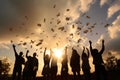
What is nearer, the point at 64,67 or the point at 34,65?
the point at 34,65

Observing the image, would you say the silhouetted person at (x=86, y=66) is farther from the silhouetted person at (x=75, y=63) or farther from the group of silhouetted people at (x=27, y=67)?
the group of silhouetted people at (x=27, y=67)

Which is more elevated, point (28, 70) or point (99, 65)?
point (28, 70)

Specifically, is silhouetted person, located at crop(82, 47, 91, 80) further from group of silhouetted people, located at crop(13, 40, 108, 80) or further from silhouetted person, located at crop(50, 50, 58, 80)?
silhouetted person, located at crop(50, 50, 58, 80)

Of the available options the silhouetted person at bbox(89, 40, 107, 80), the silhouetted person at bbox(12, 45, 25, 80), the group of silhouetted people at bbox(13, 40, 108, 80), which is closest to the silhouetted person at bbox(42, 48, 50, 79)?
the group of silhouetted people at bbox(13, 40, 108, 80)

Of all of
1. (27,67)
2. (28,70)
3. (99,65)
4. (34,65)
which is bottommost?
(99,65)

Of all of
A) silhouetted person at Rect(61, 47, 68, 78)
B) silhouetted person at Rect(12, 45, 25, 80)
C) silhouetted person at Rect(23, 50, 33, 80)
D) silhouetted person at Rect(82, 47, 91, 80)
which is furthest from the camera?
silhouetted person at Rect(61, 47, 68, 78)

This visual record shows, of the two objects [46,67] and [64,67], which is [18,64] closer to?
[46,67]

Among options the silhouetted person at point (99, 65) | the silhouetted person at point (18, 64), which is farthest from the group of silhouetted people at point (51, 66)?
the silhouetted person at point (99, 65)

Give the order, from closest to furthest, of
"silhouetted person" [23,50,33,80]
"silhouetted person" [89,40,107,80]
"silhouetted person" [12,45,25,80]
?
1. "silhouetted person" [89,40,107,80]
2. "silhouetted person" [23,50,33,80]
3. "silhouetted person" [12,45,25,80]

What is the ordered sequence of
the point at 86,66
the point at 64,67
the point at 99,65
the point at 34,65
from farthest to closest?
the point at 64,67 < the point at 34,65 < the point at 86,66 < the point at 99,65

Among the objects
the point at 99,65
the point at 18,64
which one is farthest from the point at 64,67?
the point at 99,65

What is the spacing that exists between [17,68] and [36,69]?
54.3 inches

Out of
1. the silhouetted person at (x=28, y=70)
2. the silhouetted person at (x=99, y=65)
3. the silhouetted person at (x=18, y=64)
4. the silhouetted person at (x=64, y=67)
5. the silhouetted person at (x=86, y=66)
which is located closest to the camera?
the silhouetted person at (x=99, y=65)

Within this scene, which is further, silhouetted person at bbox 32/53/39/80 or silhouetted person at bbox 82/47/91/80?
silhouetted person at bbox 32/53/39/80
